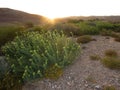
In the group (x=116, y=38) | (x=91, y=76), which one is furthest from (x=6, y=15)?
(x=91, y=76)

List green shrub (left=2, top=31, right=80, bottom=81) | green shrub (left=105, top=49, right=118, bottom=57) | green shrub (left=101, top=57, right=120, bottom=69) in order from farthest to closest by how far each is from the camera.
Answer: green shrub (left=105, top=49, right=118, bottom=57) < green shrub (left=101, top=57, right=120, bottom=69) < green shrub (left=2, top=31, right=80, bottom=81)

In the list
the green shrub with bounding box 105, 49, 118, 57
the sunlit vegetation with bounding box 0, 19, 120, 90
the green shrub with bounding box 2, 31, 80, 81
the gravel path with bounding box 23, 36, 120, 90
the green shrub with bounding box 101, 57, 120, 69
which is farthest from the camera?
the green shrub with bounding box 105, 49, 118, 57

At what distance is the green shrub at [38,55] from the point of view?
8.52m

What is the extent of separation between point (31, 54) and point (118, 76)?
3107 millimetres

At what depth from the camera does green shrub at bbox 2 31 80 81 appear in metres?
8.52

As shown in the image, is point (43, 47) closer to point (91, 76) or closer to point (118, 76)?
point (91, 76)

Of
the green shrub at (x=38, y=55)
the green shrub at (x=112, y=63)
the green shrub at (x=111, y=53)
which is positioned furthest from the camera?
the green shrub at (x=111, y=53)

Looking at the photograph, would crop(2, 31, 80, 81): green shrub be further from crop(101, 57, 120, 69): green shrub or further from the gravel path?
crop(101, 57, 120, 69): green shrub

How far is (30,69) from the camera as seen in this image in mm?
8586

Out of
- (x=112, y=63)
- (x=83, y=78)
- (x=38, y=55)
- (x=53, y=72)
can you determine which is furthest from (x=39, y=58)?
(x=112, y=63)

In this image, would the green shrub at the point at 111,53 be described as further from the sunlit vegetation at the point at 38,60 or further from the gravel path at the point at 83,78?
the gravel path at the point at 83,78

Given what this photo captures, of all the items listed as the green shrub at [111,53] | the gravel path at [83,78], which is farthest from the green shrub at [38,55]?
the green shrub at [111,53]

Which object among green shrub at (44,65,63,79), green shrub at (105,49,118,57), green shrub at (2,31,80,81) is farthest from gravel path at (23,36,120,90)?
green shrub at (105,49,118,57)

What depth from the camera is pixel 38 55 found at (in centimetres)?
858
